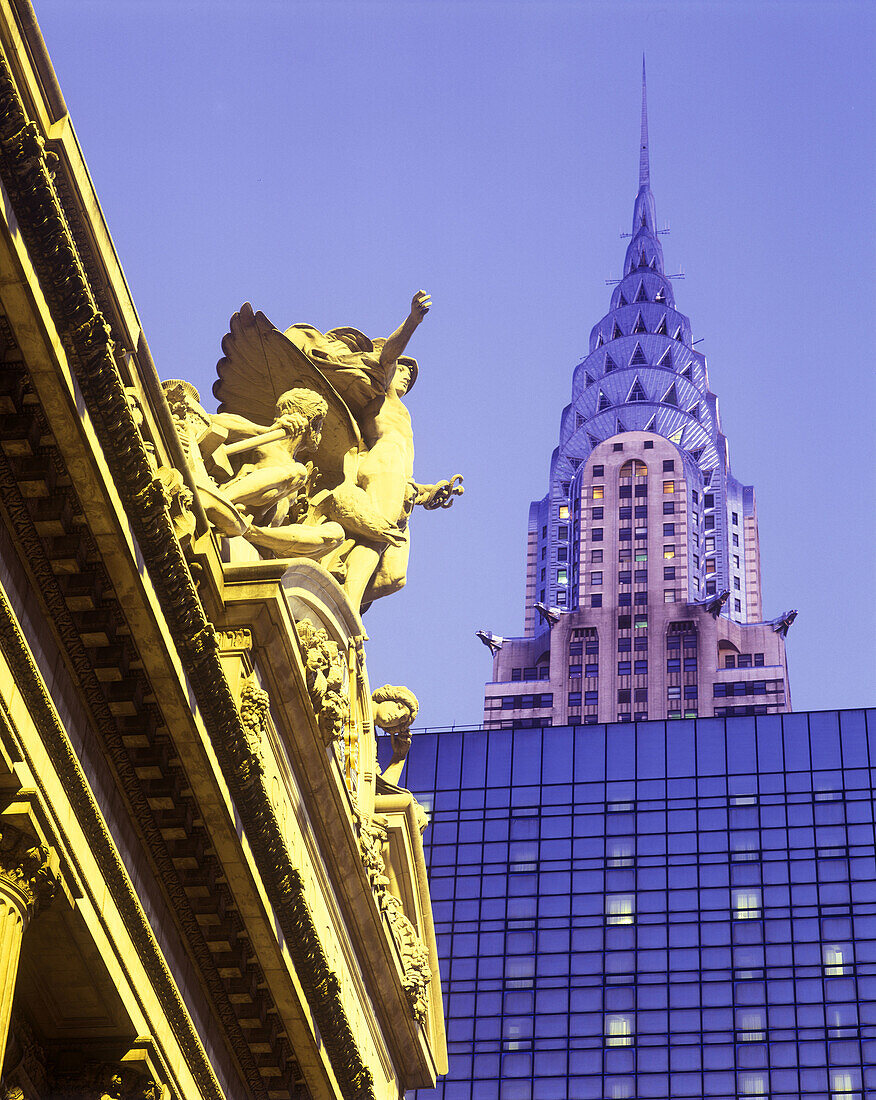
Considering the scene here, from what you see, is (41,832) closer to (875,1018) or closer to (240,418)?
(240,418)

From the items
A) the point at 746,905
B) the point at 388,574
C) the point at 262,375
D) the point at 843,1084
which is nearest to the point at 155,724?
the point at 262,375

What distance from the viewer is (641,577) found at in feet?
561

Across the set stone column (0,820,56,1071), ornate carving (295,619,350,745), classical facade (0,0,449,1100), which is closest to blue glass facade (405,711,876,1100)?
classical facade (0,0,449,1100)

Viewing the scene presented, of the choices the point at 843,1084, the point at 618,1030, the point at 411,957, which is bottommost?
the point at 411,957

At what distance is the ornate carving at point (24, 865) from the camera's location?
850 inches

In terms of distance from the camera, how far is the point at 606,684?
164250 millimetres

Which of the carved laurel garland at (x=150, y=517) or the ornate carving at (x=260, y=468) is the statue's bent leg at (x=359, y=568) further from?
the carved laurel garland at (x=150, y=517)

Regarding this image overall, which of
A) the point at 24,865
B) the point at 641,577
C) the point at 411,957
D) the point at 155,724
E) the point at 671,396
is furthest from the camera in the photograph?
the point at 671,396

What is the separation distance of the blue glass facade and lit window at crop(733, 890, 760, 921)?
0.35 feet

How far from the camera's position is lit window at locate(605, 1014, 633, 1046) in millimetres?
100875

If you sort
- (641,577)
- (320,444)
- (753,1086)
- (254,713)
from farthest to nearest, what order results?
(641,577), (753,1086), (320,444), (254,713)

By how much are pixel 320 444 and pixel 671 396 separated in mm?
156741

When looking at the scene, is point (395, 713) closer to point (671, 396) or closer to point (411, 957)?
point (411, 957)

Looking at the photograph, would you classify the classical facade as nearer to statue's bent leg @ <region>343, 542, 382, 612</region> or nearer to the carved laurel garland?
the carved laurel garland
